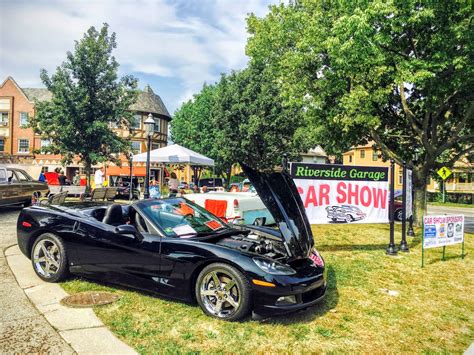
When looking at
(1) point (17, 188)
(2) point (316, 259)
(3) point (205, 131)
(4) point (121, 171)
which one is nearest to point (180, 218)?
(2) point (316, 259)

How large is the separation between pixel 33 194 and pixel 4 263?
365 inches

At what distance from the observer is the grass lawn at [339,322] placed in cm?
379

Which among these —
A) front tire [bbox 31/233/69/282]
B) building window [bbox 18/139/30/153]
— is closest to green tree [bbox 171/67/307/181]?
front tire [bbox 31/233/69/282]

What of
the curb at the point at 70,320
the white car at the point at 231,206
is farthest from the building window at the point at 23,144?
the curb at the point at 70,320

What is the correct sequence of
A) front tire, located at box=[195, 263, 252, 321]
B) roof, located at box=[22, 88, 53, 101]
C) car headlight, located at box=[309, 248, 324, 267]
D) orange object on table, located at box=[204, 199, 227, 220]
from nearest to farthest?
front tire, located at box=[195, 263, 252, 321]
car headlight, located at box=[309, 248, 324, 267]
orange object on table, located at box=[204, 199, 227, 220]
roof, located at box=[22, 88, 53, 101]

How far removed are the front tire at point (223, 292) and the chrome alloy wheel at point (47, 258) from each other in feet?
7.91

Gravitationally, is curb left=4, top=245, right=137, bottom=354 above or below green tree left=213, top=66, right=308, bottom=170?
below

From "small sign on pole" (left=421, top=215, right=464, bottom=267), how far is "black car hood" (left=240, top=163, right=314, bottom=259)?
340cm

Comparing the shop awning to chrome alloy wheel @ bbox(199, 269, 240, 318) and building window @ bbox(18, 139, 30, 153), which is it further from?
chrome alloy wheel @ bbox(199, 269, 240, 318)

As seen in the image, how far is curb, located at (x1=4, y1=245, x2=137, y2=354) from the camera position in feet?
11.7

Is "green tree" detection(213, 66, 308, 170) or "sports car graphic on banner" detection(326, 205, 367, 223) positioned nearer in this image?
"sports car graphic on banner" detection(326, 205, 367, 223)

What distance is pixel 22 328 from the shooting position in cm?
391

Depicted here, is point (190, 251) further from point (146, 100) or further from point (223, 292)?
point (146, 100)

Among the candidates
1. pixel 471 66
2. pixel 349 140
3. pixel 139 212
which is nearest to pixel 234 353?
pixel 139 212
